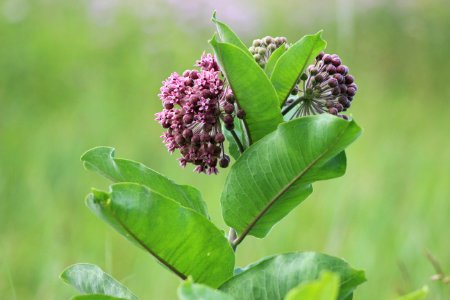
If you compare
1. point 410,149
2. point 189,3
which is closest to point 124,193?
point 410,149

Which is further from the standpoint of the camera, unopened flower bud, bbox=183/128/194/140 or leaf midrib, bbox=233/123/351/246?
unopened flower bud, bbox=183/128/194/140

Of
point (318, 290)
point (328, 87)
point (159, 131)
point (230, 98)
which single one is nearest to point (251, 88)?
point (230, 98)

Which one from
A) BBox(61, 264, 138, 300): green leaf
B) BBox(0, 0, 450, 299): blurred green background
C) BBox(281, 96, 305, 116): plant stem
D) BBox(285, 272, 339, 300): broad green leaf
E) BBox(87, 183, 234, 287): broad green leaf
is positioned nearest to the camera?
BBox(285, 272, 339, 300): broad green leaf

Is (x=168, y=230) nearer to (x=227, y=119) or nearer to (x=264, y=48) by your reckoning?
(x=227, y=119)

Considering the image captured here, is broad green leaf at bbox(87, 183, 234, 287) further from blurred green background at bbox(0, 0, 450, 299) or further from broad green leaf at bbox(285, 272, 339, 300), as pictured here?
blurred green background at bbox(0, 0, 450, 299)

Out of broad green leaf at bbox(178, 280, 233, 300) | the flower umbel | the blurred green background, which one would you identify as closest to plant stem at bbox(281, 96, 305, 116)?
the flower umbel

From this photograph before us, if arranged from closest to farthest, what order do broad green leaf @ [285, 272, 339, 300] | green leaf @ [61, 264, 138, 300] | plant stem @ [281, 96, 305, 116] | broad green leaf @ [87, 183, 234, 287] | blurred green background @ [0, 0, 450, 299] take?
1. broad green leaf @ [285, 272, 339, 300]
2. broad green leaf @ [87, 183, 234, 287]
3. green leaf @ [61, 264, 138, 300]
4. plant stem @ [281, 96, 305, 116]
5. blurred green background @ [0, 0, 450, 299]
